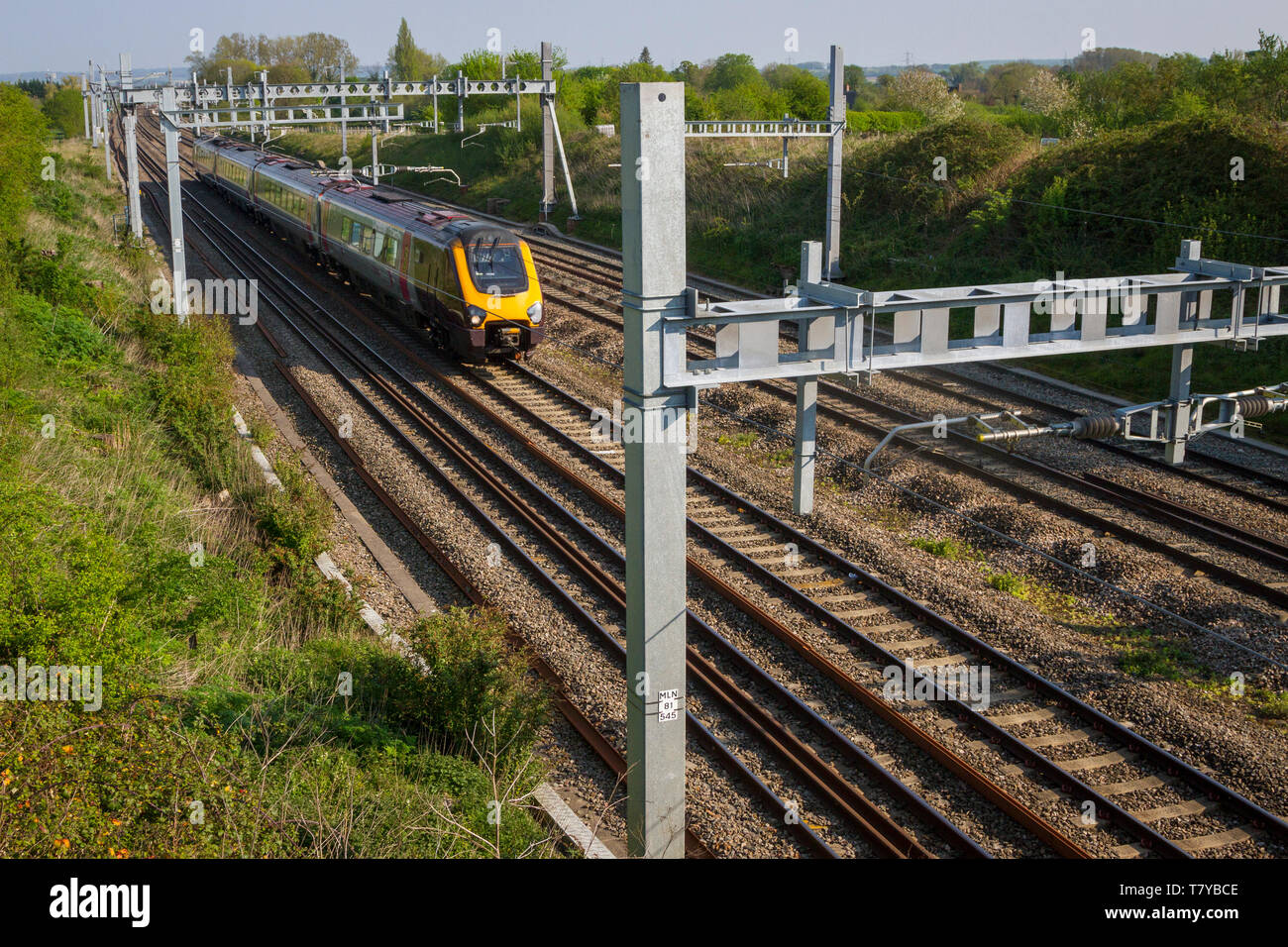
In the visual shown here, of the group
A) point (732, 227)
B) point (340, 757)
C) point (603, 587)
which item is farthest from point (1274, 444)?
point (732, 227)

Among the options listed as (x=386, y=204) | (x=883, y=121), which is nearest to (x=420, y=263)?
(x=386, y=204)

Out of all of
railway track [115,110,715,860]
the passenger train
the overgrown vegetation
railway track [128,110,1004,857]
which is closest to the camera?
the overgrown vegetation

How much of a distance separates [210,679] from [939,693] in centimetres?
634

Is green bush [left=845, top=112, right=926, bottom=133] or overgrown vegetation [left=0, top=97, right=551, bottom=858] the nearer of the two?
overgrown vegetation [left=0, top=97, right=551, bottom=858]

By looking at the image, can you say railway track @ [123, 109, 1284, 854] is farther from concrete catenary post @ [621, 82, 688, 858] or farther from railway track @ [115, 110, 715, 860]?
concrete catenary post @ [621, 82, 688, 858]

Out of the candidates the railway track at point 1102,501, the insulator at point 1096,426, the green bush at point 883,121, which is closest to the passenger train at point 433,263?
the railway track at point 1102,501

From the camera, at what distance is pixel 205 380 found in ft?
58.5

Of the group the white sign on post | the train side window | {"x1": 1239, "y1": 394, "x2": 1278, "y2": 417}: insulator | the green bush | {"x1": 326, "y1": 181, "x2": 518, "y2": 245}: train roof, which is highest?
the green bush

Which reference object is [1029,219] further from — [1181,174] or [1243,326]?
[1243,326]

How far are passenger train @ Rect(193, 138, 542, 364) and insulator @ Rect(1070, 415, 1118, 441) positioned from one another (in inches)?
494

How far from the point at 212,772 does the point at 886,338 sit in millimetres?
18995

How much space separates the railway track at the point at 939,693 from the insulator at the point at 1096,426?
7.82 ft

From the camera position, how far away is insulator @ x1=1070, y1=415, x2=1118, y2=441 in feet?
27.7

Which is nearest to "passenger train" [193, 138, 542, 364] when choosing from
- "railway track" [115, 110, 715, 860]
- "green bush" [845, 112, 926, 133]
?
"railway track" [115, 110, 715, 860]
